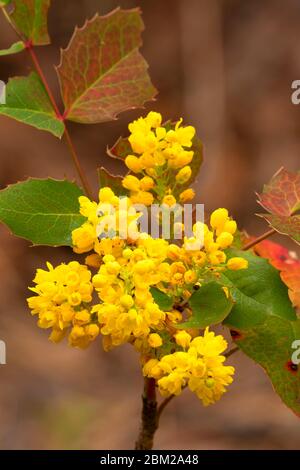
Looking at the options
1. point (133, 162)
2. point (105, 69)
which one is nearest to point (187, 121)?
point (105, 69)

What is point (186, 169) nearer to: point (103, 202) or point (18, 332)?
point (103, 202)

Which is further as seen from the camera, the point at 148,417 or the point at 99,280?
the point at 148,417

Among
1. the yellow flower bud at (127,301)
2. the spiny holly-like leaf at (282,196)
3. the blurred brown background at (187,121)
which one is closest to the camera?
the yellow flower bud at (127,301)

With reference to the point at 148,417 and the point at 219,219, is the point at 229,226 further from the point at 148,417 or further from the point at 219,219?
the point at 148,417

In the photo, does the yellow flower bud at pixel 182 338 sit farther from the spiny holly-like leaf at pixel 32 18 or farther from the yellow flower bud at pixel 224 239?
the spiny holly-like leaf at pixel 32 18

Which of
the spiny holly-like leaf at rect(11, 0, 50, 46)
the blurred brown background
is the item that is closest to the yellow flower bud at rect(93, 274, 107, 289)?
the spiny holly-like leaf at rect(11, 0, 50, 46)

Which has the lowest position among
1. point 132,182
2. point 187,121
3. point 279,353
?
point 187,121

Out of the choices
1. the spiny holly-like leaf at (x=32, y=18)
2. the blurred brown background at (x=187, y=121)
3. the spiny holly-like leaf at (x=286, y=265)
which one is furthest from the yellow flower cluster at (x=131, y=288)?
the blurred brown background at (x=187, y=121)
